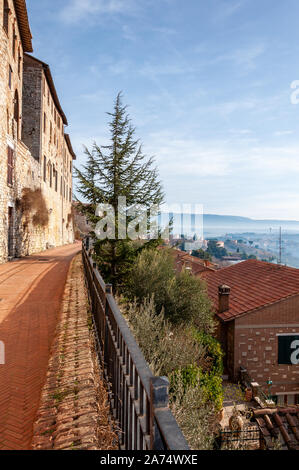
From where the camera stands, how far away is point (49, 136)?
26594 mm

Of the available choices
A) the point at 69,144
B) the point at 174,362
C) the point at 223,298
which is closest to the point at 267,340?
the point at 223,298

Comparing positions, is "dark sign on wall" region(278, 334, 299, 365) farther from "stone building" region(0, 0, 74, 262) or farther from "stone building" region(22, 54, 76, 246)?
"stone building" region(22, 54, 76, 246)

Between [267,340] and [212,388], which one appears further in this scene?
[267,340]

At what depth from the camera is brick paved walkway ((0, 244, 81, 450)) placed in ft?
10.1

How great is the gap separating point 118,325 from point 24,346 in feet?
10.00

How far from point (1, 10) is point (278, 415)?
20.3m

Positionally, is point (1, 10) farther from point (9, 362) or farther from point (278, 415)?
point (278, 415)

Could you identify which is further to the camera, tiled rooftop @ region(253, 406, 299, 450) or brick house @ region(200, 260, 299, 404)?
brick house @ region(200, 260, 299, 404)

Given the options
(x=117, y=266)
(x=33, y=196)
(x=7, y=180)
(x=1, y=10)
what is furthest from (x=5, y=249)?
(x=1, y=10)

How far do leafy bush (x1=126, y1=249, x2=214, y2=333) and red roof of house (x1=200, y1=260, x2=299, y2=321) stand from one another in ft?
9.89

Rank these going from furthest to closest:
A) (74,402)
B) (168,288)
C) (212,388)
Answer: (168,288) < (212,388) < (74,402)

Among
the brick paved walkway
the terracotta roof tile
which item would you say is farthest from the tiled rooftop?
the terracotta roof tile

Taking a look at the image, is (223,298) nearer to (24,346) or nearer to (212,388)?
(212,388)

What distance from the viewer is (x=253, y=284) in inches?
789
